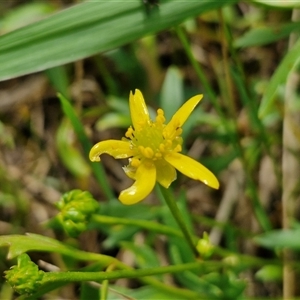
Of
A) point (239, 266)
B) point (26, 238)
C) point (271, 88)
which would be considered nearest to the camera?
point (26, 238)

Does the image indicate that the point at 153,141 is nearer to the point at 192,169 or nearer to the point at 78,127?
the point at 192,169

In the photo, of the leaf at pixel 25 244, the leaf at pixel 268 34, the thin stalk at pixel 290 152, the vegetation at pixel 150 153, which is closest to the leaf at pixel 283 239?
the vegetation at pixel 150 153

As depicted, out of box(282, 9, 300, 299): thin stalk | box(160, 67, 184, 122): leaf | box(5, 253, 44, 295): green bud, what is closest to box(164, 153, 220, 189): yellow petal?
box(5, 253, 44, 295): green bud

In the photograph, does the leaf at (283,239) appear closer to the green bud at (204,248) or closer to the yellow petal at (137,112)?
the green bud at (204,248)

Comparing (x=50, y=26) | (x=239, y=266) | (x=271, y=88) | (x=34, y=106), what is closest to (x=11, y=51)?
(x=50, y=26)

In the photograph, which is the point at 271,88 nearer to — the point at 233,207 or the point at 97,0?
the point at 97,0

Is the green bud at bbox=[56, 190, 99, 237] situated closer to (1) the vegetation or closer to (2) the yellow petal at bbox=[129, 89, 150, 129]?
(1) the vegetation

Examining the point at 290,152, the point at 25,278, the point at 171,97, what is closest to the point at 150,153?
the point at 25,278
